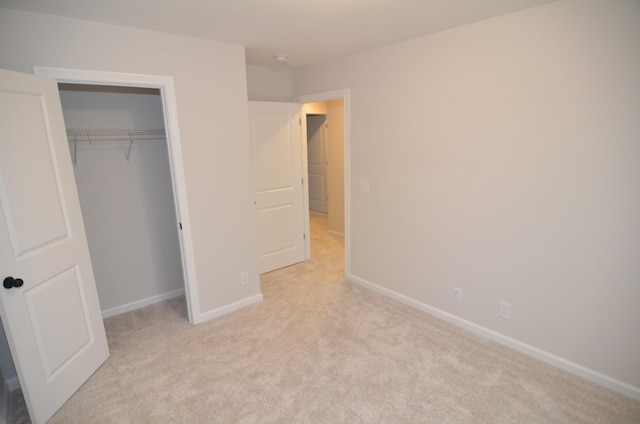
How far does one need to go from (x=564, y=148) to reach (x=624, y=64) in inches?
20.5

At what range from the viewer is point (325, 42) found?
2850 mm

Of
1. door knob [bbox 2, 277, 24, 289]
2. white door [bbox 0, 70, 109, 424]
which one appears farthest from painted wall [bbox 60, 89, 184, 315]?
door knob [bbox 2, 277, 24, 289]

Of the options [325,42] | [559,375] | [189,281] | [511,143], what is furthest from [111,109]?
[559,375]

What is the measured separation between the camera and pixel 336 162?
5.37 metres


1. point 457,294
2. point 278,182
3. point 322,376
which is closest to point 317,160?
point 278,182

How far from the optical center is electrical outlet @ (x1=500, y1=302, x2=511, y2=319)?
256cm

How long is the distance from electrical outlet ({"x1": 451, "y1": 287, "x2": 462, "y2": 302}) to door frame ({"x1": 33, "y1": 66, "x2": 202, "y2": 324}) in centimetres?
232

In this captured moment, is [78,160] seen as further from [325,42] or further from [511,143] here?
[511,143]

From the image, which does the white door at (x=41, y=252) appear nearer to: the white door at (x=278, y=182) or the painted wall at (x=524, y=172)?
the white door at (x=278, y=182)

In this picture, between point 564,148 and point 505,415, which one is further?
point 564,148

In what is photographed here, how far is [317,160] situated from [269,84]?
341cm

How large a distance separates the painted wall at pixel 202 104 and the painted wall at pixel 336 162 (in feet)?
7.74

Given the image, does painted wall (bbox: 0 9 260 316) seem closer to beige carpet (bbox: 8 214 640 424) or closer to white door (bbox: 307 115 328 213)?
beige carpet (bbox: 8 214 640 424)

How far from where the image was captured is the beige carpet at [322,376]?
78.5 inches
